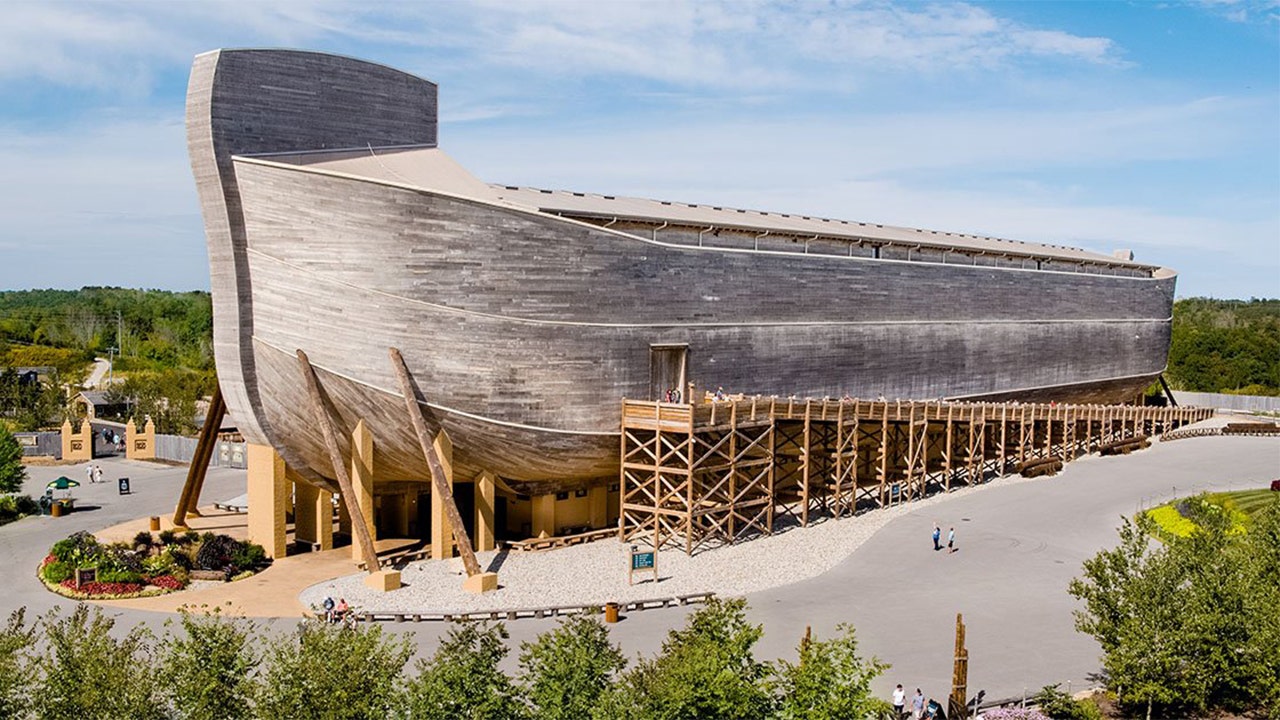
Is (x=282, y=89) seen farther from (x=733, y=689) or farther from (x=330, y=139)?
(x=733, y=689)

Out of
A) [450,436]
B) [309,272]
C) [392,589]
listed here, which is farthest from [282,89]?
[392,589]

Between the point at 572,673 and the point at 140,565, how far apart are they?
21572 mm

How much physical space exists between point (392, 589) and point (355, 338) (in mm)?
7466

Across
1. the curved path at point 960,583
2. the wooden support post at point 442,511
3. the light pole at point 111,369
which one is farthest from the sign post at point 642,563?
the light pole at point 111,369

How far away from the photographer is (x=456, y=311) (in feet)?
105

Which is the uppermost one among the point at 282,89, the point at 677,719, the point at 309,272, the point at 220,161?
the point at 282,89

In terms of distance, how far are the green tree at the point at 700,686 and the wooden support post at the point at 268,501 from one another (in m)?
21.7

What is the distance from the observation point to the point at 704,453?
35625 mm

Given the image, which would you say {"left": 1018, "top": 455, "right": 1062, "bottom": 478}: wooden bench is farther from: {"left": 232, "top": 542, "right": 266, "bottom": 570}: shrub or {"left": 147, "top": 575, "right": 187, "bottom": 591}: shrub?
{"left": 147, "top": 575, "right": 187, "bottom": 591}: shrub

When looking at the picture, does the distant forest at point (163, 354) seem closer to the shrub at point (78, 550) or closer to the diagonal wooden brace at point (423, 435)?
the shrub at point (78, 550)

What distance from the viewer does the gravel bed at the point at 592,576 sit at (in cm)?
2892

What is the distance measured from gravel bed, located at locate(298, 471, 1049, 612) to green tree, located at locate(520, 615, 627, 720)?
38.9 feet

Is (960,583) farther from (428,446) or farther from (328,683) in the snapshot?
(328,683)

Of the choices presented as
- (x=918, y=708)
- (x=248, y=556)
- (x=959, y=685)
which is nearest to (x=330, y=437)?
(x=248, y=556)
